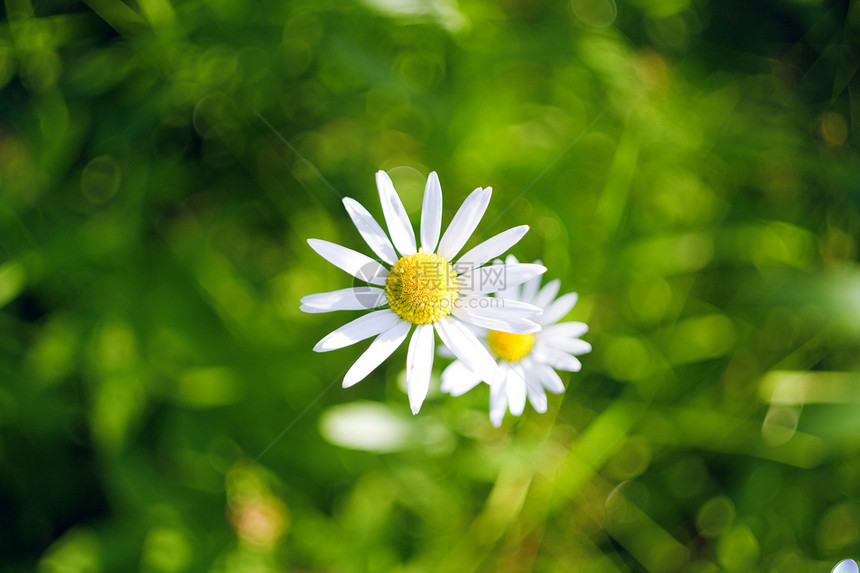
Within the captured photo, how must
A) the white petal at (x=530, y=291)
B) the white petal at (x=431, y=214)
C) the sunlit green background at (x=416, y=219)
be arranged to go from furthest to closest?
the sunlit green background at (x=416, y=219), the white petal at (x=530, y=291), the white petal at (x=431, y=214)

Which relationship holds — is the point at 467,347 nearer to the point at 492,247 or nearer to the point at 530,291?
the point at 492,247

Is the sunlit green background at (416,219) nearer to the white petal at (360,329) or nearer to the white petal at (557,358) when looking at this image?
the white petal at (557,358)

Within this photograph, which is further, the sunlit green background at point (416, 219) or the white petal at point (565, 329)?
the sunlit green background at point (416, 219)

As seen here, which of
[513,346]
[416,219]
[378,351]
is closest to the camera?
[378,351]

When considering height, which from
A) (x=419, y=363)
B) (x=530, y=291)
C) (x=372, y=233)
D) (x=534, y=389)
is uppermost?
(x=372, y=233)

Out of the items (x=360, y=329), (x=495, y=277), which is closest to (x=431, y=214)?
(x=495, y=277)

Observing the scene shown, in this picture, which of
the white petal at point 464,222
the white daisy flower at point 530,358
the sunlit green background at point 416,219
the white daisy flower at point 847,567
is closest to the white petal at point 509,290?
the white daisy flower at point 530,358
